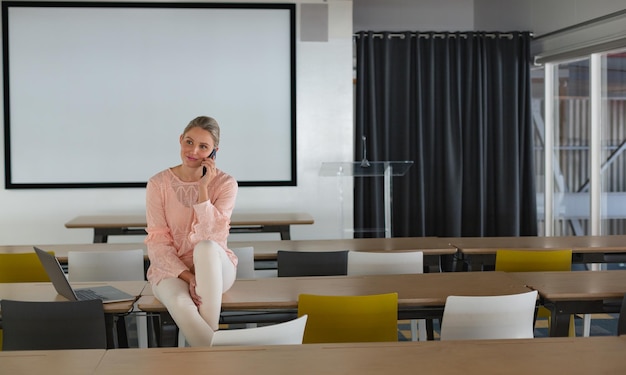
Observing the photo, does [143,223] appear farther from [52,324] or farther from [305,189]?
[52,324]

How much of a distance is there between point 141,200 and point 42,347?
4.81 metres

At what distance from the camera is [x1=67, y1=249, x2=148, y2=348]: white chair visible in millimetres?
4305

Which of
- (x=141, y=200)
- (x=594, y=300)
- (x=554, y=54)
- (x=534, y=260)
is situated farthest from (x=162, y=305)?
(x=554, y=54)

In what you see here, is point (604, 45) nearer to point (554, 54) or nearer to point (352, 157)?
point (554, 54)

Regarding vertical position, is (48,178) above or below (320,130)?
below

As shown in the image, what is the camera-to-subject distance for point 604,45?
268 inches

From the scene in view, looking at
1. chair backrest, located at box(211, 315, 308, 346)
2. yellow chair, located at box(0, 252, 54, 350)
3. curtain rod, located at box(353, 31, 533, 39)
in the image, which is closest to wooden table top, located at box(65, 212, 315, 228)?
yellow chair, located at box(0, 252, 54, 350)

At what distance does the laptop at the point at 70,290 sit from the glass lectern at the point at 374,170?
3.92 metres

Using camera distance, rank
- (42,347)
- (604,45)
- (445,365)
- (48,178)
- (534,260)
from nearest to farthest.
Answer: (445,365)
(42,347)
(534,260)
(604,45)
(48,178)

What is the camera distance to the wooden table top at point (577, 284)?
319cm

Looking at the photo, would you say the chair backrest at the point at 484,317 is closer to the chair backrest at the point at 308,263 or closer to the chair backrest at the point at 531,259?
the chair backrest at the point at 531,259

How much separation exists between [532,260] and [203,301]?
2.10 metres

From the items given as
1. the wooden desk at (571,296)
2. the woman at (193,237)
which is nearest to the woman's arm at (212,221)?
the woman at (193,237)

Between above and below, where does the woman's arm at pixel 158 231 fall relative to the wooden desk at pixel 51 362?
above
